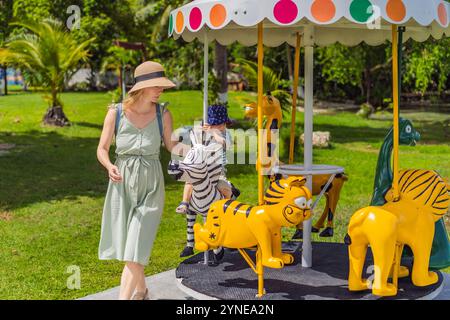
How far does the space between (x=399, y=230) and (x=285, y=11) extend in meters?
1.88

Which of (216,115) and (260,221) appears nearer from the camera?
(260,221)

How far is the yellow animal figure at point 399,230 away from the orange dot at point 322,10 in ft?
4.81

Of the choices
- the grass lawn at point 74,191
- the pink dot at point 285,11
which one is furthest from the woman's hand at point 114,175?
the grass lawn at point 74,191

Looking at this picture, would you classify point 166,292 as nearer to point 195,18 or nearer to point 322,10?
point 195,18

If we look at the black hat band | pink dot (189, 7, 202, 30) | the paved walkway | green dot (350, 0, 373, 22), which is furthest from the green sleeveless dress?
green dot (350, 0, 373, 22)

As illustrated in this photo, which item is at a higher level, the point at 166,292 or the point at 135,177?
the point at 135,177

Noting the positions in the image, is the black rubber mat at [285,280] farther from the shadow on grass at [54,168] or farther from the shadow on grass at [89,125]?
the shadow on grass at [89,125]

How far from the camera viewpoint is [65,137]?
663 inches

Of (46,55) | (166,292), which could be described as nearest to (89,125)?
(46,55)

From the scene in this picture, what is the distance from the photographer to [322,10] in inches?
172

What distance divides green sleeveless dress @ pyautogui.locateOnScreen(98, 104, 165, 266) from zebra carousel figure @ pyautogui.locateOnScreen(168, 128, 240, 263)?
0.68m

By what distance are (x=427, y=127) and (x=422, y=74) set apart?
313 cm

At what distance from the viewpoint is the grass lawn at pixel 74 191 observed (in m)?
6.61
